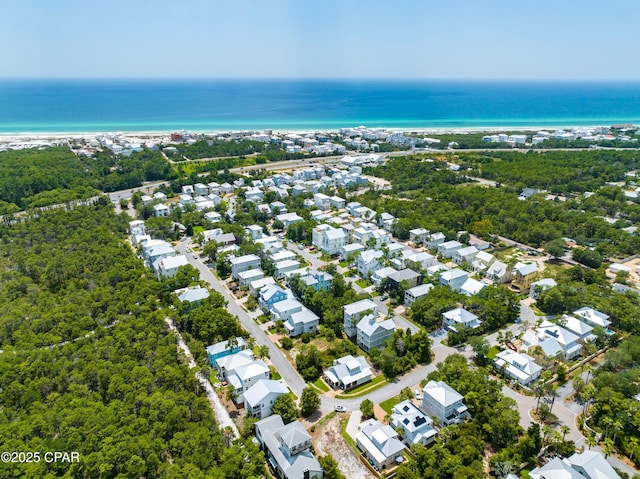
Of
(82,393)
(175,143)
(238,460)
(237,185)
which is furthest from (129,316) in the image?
(175,143)

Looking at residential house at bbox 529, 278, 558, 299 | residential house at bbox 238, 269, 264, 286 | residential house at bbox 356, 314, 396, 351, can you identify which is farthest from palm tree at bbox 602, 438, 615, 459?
residential house at bbox 238, 269, 264, 286

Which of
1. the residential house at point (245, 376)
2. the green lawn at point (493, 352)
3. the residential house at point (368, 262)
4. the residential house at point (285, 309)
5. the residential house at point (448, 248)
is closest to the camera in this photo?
the residential house at point (245, 376)

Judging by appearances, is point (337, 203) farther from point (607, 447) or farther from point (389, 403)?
point (607, 447)

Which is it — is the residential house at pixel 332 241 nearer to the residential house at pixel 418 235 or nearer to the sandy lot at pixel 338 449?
the residential house at pixel 418 235

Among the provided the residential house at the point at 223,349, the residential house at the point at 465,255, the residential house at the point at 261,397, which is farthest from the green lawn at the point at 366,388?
the residential house at the point at 465,255

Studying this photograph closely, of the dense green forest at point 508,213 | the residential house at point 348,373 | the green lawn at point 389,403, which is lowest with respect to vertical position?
the green lawn at point 389,403

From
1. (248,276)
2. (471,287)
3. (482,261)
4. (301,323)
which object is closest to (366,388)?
(301,323)

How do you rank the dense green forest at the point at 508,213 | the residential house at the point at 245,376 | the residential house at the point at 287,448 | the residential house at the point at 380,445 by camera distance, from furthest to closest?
the dense green forest at the point at 508,213, the residential house at the point at 245,376, the residential house at the point at 380,445, the residential house at the point at 287,448
